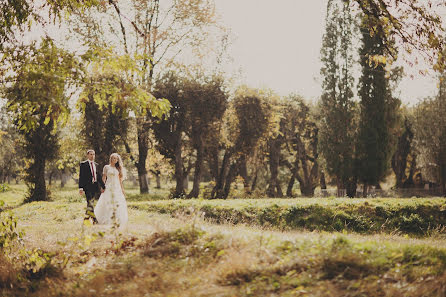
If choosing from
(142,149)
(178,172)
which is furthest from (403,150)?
(142,149)

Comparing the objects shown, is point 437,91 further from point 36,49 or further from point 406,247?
point 36,49

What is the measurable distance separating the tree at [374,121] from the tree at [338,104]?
86 cm

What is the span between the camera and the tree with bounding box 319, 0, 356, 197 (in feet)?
110

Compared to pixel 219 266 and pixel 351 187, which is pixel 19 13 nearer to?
pixel 219 266

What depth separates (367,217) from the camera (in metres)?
16.0

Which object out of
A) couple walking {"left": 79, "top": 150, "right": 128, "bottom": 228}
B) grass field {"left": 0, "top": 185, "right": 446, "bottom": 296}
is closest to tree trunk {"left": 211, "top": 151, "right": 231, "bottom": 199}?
couple walking {"left": 79, "top": 150, "right": 128, "bottom": 228}

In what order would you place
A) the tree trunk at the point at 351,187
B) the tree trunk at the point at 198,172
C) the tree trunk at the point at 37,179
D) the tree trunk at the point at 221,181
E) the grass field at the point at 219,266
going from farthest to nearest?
1. the tree trunk at the point at 351,187
2. the tree trunk at the point at 221,181
3. the tree trunk at the point at 198,172
4. the tree trunk at the point at 37,179
5. the grass field at the point at 219,266

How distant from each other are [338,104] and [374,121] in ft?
11.2

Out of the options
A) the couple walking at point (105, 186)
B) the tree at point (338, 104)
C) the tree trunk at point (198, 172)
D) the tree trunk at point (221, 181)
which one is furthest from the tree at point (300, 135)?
the couple walking at point (105, 186)

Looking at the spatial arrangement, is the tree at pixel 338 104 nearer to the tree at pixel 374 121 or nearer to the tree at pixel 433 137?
the tree at pixel 374 121

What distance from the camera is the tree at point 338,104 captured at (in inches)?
1318

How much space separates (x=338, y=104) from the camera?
34094mm

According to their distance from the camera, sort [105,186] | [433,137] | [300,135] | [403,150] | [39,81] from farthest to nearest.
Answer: [403,150] → [300,135] → [433,137] → [105,186] → [39,81]

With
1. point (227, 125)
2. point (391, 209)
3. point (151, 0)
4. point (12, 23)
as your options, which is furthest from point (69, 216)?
point (151, 0)
